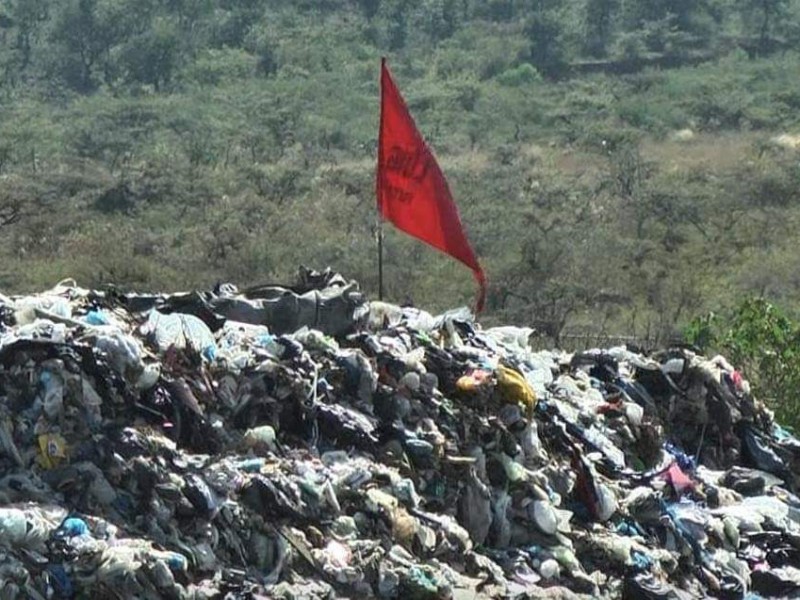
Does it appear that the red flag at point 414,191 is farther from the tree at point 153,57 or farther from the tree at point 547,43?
the tree at point 547,43

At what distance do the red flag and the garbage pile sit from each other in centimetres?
53

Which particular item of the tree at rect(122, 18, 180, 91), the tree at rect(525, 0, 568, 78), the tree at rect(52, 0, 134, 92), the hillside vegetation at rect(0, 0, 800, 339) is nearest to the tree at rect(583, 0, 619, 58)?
the hillside vegetation at rect(0, 0, 800, 339)

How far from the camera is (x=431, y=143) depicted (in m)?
45.8

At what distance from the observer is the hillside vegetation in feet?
97.8

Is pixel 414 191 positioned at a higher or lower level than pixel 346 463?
higher

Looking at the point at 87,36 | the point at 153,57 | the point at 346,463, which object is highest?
the point at 346,463

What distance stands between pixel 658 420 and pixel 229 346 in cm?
348

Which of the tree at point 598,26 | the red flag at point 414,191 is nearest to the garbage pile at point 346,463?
the red flag at point 414,191

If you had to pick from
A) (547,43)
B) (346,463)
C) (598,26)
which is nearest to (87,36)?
(547,43)

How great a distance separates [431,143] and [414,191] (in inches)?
1353

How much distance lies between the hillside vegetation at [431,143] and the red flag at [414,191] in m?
12.1

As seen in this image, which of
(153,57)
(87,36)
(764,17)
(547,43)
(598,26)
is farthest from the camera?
(764,17)

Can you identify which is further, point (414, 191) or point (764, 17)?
point (764, 17)

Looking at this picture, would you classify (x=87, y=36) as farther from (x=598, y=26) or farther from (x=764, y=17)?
(x=764, y=17)
